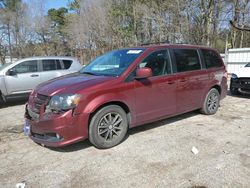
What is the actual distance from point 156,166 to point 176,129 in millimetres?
1633

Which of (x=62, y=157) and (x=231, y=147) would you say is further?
(x=231, y=147)

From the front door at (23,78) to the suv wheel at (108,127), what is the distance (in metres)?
4.55

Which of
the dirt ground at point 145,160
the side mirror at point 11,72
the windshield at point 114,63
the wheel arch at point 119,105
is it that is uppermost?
the windshield at point 114,63

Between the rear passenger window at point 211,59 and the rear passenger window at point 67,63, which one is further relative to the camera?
the rear passenger window at point 67,63

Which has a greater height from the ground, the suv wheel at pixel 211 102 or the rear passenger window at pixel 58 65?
the rear passenger window at pixel 58 65

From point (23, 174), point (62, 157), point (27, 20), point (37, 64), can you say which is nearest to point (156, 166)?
point (62, 157)

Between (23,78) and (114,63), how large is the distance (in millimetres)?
4106

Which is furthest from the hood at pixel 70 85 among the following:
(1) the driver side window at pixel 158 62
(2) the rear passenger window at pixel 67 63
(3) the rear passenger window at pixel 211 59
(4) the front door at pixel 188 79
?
(2) the rear passenger window at pixel 67 63

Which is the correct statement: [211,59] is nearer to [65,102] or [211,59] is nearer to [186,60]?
[186,60]

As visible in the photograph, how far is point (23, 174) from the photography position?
129 inches

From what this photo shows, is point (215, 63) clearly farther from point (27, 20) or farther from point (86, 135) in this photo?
point (27, 20)

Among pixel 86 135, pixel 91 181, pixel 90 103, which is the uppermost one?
pixel 90 103

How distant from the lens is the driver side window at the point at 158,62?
451 centimetres

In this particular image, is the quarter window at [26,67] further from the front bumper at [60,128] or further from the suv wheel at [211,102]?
the suv wheel at [211,102]
